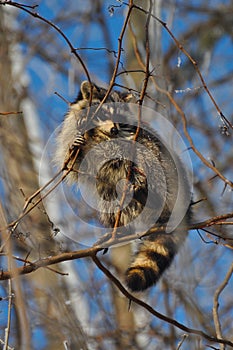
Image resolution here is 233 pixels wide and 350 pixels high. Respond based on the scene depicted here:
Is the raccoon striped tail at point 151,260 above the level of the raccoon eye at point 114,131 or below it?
below

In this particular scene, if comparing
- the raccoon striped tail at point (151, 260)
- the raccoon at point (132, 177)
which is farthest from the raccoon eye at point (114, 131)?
the raccoon striped tail at point (151, 260)

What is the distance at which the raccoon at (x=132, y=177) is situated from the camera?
10.6 feet

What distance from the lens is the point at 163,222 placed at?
3.25 metres

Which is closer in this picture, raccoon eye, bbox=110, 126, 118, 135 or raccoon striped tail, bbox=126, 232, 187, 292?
raccoon striped tail, bbox=126, 232, 187, 292

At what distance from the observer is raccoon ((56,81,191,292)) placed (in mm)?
3236

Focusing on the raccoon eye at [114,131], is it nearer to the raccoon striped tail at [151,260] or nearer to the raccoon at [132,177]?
the raccoon at [132,177]

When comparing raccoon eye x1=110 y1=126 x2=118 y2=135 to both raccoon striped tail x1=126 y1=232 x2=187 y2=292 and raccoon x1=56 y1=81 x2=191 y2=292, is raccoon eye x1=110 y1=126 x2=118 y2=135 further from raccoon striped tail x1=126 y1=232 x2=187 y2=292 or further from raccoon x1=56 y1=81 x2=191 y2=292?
raccoon striped tail x1=126 y1=232 x2=187 y2=292

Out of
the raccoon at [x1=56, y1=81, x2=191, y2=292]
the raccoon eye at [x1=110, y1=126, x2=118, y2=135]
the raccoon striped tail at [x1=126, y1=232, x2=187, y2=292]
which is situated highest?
the raccoon eye at [x1=110, y1=126, x2=118, y2=135]

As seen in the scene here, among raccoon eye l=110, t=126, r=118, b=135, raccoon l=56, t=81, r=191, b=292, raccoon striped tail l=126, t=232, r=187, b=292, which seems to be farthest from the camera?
raccoon eye l=110, t=126, r=118, b=135

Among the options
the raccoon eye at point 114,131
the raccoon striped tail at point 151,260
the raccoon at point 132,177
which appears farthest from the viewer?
the raccoon eye at point 114,131

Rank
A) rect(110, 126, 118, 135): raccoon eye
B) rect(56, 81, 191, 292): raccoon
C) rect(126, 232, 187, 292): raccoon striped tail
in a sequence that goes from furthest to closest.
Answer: rect(110, 126, 118, 135): raccoon eye → rect(56, 81, 191, 292): raccoon → rect(126, 232, 187, 292): raccoon striped tail

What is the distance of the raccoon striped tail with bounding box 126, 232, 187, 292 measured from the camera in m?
3.03

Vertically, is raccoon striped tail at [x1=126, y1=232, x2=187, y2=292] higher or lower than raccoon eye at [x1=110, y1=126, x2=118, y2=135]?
lower

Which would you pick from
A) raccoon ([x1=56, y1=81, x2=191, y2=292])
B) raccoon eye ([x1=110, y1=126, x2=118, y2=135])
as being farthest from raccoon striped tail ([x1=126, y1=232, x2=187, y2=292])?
raccoon eye ([x1=110, y1=126, x2=118, y2=135])
